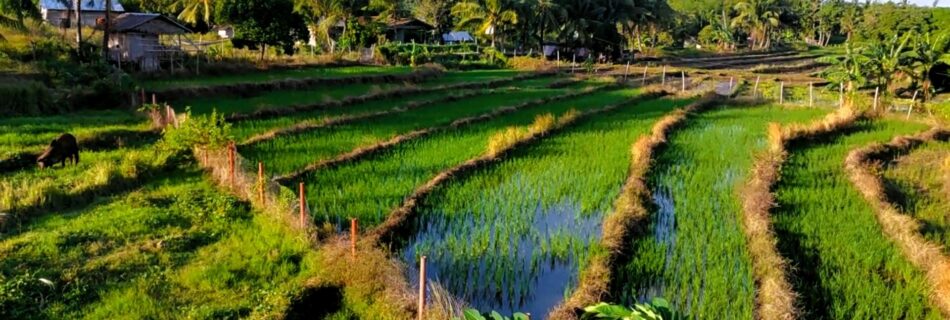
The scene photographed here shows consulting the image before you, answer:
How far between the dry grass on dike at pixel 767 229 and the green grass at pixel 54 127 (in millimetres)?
9109

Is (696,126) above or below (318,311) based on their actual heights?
above

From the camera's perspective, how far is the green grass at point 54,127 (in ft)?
31.8

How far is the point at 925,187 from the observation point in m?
8.98

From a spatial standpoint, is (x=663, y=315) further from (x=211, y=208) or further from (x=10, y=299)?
(x=211, y=208)

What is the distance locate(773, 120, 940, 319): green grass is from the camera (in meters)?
5.07

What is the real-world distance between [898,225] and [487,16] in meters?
28.3

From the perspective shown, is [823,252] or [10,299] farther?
[823,252]

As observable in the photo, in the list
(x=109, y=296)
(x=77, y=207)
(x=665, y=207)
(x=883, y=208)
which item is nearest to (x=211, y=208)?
(x=77, y=207)

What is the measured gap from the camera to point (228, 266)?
561 cm

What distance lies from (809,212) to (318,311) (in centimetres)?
540

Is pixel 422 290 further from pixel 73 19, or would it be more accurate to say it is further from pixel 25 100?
pixel 73 19

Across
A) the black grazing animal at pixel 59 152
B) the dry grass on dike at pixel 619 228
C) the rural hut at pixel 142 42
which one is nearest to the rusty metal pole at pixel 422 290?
→ the dry grass on dike at pixel 619 228

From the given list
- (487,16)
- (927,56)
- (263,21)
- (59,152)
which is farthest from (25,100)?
(487,16)

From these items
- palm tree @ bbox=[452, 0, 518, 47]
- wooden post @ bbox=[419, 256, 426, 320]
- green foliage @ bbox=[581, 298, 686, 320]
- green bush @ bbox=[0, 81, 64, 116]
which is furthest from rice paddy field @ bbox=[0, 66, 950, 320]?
palm tree @ bbox=[452, 0, 518, 47]
